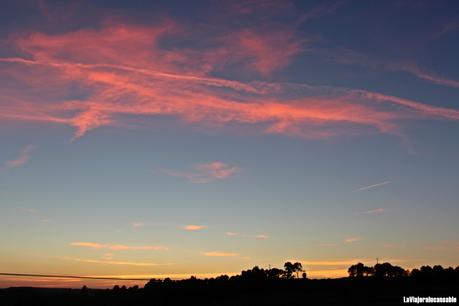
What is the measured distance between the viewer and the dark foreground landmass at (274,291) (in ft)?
226

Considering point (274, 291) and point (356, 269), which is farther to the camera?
point (356, 269)

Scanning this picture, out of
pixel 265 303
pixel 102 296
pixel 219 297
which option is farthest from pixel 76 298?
pixel 265 303

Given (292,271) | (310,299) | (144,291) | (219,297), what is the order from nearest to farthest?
(310,299), (219,297), (144,291), (292,271)

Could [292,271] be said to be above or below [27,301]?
above

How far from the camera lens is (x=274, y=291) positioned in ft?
283

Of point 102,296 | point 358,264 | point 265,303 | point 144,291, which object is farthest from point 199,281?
point 358,264

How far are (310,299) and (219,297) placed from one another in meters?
19.8

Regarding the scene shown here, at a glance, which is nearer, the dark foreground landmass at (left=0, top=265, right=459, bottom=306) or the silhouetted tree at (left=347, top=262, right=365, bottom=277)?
the dark foreground landmass at (left=0, top=265, right=459, bottom=306)

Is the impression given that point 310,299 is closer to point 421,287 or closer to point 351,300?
point 351,300

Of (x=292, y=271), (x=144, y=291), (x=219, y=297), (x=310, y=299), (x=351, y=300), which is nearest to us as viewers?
(x=351, y=300)

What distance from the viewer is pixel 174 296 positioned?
297 ft

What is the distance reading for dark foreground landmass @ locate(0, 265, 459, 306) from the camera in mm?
68750

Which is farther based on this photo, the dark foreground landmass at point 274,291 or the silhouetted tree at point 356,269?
the silhouetted tree at point 356,269

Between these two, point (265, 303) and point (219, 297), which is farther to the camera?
point (219, 297)
